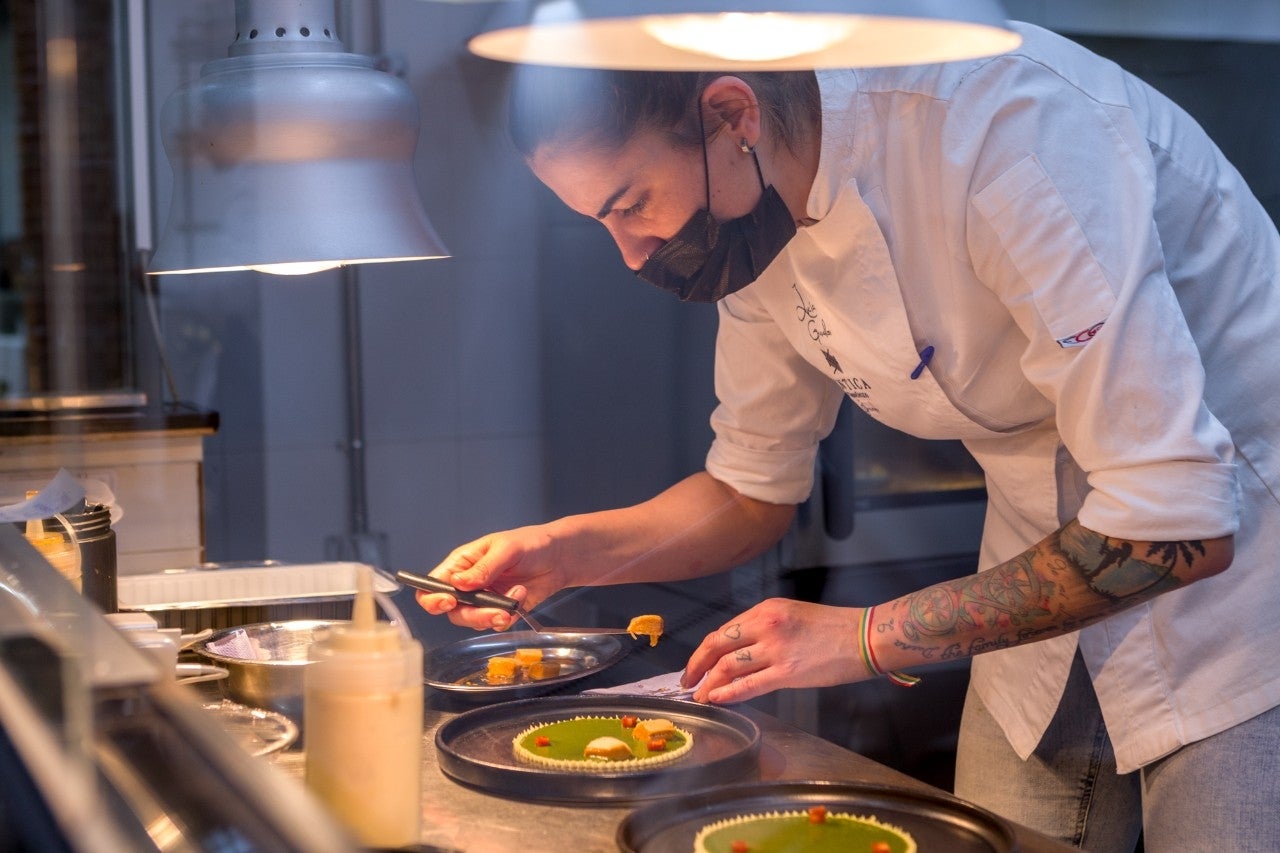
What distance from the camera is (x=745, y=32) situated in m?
0.79

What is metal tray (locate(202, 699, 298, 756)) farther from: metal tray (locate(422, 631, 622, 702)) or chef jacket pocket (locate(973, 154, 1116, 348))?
chef jacket pocket (locate(973, 154, 1116, 348))

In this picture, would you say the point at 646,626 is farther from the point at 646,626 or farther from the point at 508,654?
the point at 508,654

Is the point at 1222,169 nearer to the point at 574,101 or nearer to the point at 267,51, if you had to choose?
the point at 574,101

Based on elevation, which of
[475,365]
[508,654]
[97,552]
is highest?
A: [475,365]

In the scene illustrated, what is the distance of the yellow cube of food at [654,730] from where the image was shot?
106 cm

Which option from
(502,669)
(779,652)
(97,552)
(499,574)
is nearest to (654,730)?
(779,652)

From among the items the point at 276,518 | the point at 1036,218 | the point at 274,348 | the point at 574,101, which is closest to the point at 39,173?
the point at 274,348

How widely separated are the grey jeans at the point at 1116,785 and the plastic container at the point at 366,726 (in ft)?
2.66

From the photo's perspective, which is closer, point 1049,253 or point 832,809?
point 832,809

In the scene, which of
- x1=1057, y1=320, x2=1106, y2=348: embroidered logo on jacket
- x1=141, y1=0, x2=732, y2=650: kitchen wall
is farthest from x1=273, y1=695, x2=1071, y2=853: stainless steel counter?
x1=141, y1=0, x2=732, y2=650: kitchen wall

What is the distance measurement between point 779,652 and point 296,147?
593 millimetres

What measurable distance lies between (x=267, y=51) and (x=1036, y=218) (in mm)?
665

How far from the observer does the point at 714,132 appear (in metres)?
1.14

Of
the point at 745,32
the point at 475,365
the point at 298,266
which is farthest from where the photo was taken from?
the point at 475,365
